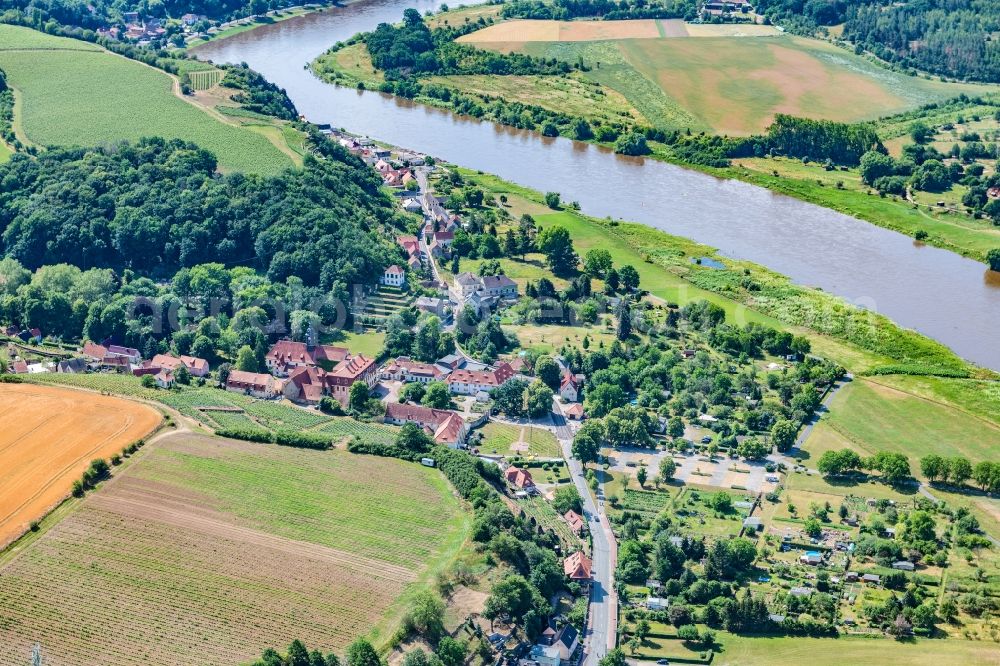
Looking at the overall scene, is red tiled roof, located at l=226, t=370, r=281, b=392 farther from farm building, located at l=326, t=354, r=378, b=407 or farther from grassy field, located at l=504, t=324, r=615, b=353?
grassy field, located at l=504, t=324, r=615, b=353

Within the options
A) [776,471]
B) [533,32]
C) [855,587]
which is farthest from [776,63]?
[855,587]

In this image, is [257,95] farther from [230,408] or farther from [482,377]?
[230,408]

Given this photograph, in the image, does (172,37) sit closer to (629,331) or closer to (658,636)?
(629,331)

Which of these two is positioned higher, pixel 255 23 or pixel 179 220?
pixel 255 23

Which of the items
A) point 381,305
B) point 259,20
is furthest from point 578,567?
point 259,20

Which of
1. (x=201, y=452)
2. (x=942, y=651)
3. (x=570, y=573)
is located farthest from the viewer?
(x=201, y=452)
